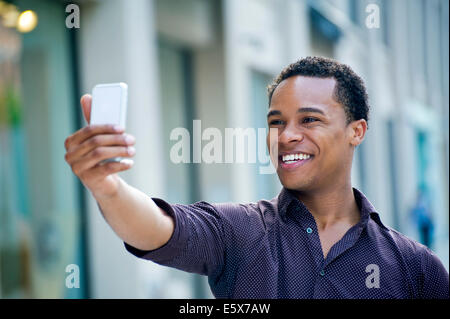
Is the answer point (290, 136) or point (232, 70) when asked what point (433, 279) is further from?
point (232, 70)

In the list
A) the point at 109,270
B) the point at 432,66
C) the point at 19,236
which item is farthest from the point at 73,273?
the point at 432,66

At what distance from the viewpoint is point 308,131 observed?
4.91ft

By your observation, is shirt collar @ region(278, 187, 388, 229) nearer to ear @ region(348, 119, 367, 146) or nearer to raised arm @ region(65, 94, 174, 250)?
ear @ region(348, 119, 367, 146)

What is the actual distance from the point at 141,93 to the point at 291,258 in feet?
7.80

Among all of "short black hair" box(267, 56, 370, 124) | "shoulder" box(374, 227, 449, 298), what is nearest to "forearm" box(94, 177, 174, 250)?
"short black hair" box(267, 56, 370, 124)

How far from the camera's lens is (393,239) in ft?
4.98

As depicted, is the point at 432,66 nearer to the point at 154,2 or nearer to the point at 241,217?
the point at 154,2

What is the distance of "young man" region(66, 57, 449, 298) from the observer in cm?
140

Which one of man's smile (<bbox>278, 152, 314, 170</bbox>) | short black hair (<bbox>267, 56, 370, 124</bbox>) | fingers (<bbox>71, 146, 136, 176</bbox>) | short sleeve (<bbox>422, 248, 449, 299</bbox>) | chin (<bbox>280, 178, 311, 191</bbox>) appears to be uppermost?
short black hair (<bbox>267, 56, 370, 124</bbox>)

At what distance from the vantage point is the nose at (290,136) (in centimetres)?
147

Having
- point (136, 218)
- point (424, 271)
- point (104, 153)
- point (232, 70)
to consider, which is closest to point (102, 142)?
point (104, 153)

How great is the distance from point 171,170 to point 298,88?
291 centimetres

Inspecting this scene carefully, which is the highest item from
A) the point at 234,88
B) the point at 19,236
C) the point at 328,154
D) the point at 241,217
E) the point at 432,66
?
the point at 432,66

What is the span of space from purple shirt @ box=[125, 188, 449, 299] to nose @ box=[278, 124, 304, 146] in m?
0.18
